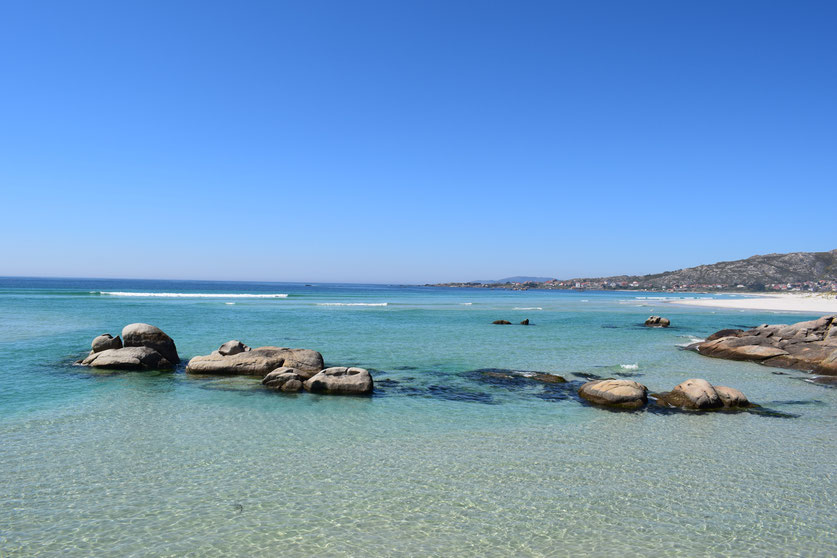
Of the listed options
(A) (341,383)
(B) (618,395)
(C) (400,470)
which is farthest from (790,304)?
(C) (400,470)

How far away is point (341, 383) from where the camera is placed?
18.6 meters

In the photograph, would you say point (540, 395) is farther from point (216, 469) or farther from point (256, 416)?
point (216, 469)

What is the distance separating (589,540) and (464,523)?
7.02 feet

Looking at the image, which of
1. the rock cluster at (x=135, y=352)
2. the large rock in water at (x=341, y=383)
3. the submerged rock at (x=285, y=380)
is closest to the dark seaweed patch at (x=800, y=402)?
the large rock in water at (x=341, y=383)

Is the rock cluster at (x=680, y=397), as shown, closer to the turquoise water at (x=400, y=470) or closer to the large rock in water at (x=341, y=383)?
the turquoise water at (x=400, y=470)

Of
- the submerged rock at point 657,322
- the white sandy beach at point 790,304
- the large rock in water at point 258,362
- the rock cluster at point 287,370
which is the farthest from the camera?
the white sandy beach at point 790,304

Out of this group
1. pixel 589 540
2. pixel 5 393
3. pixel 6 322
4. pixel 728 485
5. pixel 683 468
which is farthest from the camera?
pixel 6 322

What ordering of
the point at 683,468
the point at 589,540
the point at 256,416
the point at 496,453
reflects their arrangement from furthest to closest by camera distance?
the point at 256,416
the point at 496,453
the point at 683,468
the point at 589,540

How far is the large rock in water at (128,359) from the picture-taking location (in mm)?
22423

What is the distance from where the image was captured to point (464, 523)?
877 cm

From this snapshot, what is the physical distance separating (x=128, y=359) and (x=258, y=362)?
6385mm

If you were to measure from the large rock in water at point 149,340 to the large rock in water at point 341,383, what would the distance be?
938cm

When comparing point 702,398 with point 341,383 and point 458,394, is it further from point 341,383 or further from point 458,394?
point 341,383

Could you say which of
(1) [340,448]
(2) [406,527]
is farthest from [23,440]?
(2) [406,527]
